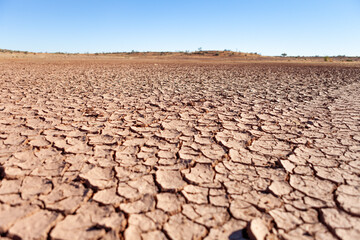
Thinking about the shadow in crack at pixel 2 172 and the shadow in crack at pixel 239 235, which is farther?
the shadow in crack at pixel 2 172

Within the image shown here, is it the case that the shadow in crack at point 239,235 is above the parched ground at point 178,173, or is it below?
below

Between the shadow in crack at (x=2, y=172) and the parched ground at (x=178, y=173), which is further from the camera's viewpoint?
the shadow in crack at (x=2, y=172)

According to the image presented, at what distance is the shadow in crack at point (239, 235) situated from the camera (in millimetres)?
1098

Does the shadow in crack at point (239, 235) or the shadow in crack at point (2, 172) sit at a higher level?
the shadow in crack at point (2, 172)

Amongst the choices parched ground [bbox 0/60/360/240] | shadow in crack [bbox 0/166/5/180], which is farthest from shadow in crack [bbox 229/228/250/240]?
shadow in crack [bbox 0/166/5/180]

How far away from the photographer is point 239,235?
3.66ft

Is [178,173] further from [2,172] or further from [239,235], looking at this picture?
[2,172]

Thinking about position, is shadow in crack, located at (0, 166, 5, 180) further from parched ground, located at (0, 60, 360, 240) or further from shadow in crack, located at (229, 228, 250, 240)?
shadow in crack, located at (229, 228, 250, 240)

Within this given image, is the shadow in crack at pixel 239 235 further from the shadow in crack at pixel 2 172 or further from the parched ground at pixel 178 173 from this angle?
the shadow in crack at pixel 2 172

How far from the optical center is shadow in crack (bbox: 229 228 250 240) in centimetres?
110

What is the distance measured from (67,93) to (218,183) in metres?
3.64

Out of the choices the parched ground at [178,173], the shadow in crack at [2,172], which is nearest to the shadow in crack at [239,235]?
the parched ground at [178,173]

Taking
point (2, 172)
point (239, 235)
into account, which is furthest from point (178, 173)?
point (2, 172)

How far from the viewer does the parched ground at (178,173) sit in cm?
116
